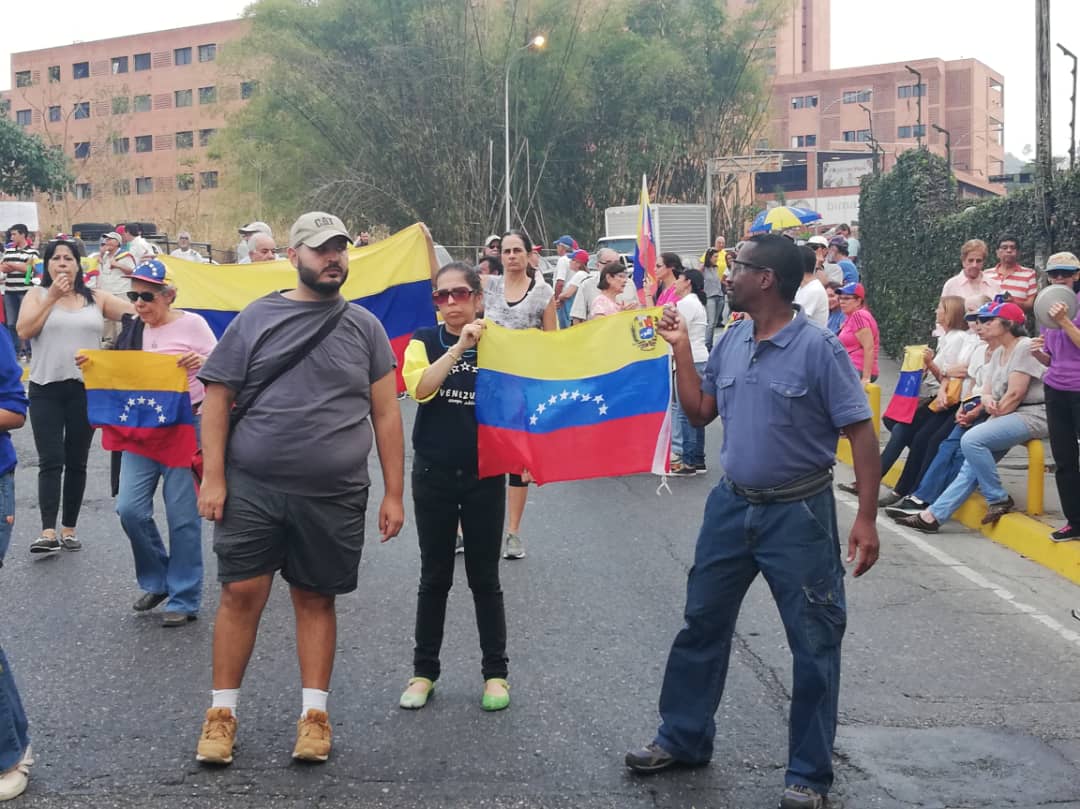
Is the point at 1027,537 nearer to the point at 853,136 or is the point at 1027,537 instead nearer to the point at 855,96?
the point at 855,96

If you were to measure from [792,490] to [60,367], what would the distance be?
5.08m

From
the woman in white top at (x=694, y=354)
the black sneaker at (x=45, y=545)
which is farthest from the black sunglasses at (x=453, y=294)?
the woman in white top at (x=694, y=354)

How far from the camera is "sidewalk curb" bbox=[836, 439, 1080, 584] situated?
7992 millimetres

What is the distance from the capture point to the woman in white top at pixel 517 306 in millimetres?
8000

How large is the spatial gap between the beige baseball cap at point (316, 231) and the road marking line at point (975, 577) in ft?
9.59

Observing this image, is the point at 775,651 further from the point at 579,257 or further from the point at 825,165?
the point at 825,165

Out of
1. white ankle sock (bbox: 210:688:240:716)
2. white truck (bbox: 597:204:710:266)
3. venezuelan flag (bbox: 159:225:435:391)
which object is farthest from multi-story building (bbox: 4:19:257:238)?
white ankle sock (bbox: 210:688:240:716)

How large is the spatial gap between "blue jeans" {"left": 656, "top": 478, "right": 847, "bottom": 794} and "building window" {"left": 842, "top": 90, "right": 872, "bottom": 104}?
9260cm

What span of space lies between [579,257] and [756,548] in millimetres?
16374

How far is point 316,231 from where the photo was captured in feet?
15.4

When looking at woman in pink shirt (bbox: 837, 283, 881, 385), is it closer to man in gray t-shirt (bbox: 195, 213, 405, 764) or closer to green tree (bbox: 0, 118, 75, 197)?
man in gray t-shirt (bbox: 195, 213, 405, 764)

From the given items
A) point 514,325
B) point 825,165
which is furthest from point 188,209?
point 514,325

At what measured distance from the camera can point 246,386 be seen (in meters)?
4.71

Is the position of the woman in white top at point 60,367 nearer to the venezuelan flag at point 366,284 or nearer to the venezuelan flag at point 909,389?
the venezuelan flag at point 366,284
